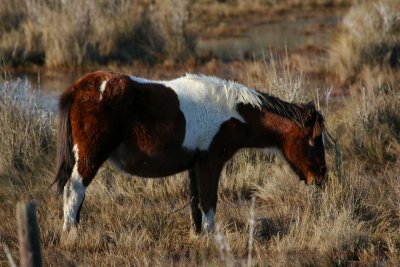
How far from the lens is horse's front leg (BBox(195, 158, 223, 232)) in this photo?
6.34 meters

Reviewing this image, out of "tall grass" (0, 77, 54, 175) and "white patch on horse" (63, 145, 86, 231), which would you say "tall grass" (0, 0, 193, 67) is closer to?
"tall grass" (0, 77, 54, 175)

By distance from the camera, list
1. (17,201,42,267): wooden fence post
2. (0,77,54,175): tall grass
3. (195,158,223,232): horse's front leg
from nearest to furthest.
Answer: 1. (17,201,42,267): wooden fence post
2. (195,158,223,232): horse's front leg
3. (0,77,54,175): tall grass

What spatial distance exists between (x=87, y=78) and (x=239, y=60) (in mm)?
11665

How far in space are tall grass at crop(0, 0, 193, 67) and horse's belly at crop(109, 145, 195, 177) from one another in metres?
11.3

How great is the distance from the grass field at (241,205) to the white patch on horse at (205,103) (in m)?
0.69

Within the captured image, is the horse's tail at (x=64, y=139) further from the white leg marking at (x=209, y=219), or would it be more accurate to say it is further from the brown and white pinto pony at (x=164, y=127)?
the white leg marking at (x=209, y=219)

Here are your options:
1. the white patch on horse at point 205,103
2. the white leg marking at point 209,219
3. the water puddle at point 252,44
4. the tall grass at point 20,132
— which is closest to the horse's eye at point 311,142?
the white patch on horse at point 205,103

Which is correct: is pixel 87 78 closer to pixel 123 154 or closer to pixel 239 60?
pixel 123 154

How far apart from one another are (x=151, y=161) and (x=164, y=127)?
300 millimetres

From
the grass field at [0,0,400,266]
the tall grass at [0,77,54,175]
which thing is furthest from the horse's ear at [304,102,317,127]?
the tall grass at [0,77,54,175]

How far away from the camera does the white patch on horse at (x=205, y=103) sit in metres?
6.25

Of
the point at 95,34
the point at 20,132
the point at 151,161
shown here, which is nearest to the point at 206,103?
the point at 151,161

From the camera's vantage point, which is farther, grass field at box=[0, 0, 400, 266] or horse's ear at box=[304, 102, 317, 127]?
horse's ear at box=[304, 102, 317, 127]

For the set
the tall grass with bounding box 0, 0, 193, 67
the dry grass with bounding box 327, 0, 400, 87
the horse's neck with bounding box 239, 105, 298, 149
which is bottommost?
the tall grass with bounding box 0, 0, 193, 67
